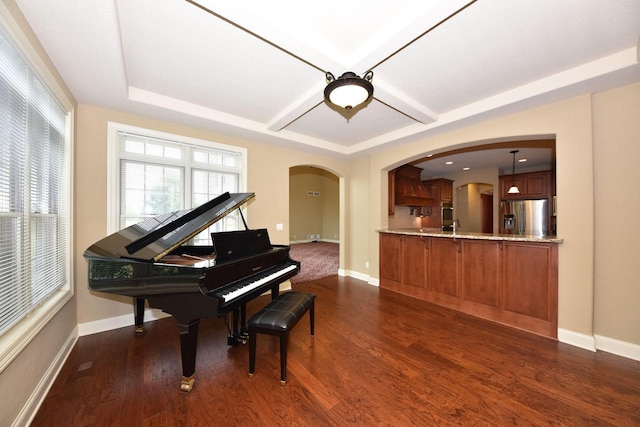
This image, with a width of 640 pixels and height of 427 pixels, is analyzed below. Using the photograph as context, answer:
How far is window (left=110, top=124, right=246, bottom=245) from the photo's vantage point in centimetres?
282

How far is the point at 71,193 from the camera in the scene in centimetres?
232

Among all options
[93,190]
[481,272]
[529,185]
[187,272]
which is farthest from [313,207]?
[187,272]

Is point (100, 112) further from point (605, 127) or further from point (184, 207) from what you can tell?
point (605, 127)

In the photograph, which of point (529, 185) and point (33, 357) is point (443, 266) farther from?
point (529, 185)

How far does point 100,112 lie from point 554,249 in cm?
539

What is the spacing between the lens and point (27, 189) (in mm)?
1593

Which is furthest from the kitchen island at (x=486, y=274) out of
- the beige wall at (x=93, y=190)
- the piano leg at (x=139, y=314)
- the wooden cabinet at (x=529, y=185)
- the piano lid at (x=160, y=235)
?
the wooden cabinet at (x=529, y=185)

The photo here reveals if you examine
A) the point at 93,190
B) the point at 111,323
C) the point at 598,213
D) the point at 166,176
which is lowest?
the point at 111,323

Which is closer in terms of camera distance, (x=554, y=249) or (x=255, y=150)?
(x=554, y=249)

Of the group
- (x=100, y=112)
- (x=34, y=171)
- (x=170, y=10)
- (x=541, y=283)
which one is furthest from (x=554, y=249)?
(x=100, y=112)

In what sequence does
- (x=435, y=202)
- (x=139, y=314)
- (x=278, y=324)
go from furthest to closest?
(x=435, y=202)
(x=139, y=314)
(x=278, y=324)

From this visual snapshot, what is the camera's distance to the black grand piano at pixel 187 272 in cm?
166

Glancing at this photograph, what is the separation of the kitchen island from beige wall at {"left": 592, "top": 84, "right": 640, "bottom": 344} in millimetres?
368

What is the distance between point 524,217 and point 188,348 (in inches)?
307
